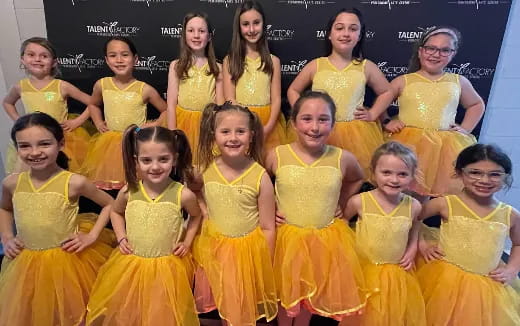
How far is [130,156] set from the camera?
1898mm

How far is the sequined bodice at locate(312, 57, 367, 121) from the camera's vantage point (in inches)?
92.4

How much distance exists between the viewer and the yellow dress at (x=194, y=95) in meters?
2.50

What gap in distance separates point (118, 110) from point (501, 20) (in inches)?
97.6

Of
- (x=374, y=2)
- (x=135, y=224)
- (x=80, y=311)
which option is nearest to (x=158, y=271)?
(x=135, y=224)

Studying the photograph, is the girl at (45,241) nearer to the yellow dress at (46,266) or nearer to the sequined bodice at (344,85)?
the yellow dress at (46,266)

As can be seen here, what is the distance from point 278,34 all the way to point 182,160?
1.26 metres

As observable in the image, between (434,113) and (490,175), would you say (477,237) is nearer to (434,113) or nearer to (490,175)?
(490,175)

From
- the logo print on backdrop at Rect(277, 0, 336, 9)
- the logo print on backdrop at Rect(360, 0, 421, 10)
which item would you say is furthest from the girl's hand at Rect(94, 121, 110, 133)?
the logo print on backdrop at Rect(360, 0, 421, 10)

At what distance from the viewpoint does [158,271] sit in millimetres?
1833

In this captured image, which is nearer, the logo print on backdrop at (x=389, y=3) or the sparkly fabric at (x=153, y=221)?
the sparkly fabric at (x=153, y=221)
